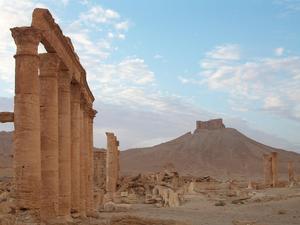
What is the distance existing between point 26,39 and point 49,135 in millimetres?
3751

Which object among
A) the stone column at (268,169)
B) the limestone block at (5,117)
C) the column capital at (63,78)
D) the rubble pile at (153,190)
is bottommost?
the rubble pile at (153,190)

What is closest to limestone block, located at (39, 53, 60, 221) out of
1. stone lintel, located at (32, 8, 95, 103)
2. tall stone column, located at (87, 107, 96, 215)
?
stone lintel, located at (32, 8, 95, 103)

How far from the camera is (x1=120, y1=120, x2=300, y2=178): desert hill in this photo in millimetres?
118562

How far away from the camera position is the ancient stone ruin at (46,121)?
15211 millimetres

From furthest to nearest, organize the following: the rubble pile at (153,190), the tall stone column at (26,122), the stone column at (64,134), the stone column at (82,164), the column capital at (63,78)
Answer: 1. the rubble pile at (153,190)
2. the stone column at (82,164)
3. the column capital at (63,78)
4. the stone column at (64,134)
5. the tall stone column at (26,122)

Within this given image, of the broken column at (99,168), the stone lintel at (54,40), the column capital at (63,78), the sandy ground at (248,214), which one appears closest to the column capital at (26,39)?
the stone lintel at (54,40)

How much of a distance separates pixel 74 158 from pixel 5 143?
3303 inches

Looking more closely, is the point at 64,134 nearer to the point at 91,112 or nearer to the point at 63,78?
the point at 63,78

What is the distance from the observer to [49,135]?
1777cm

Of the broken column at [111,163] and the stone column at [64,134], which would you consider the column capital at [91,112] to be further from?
the broken column at [111,163]

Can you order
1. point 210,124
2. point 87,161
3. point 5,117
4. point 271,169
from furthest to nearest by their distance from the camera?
point 210,124
point 271,169
point 87,161
point 5,117

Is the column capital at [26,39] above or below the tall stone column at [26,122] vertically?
→ above

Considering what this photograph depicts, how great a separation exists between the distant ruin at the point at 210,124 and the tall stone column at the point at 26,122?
432ft

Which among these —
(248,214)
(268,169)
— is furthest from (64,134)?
(268,169)
